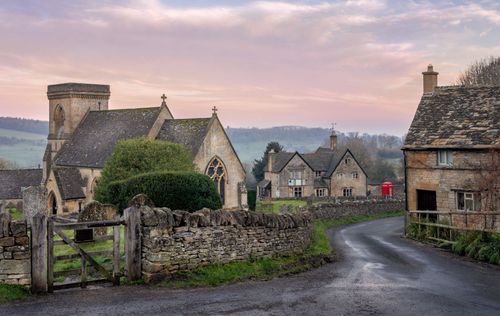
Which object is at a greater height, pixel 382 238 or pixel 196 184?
pixel 196 184

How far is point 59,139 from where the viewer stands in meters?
66.9

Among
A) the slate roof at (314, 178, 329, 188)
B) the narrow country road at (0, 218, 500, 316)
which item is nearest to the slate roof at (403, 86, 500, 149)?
the narrow country road at (0, 218, 500, 316)

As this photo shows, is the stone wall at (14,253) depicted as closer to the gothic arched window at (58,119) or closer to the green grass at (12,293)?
the green grass at (12,293)

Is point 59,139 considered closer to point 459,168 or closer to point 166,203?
point 166,203

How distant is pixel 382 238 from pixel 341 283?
1525cm

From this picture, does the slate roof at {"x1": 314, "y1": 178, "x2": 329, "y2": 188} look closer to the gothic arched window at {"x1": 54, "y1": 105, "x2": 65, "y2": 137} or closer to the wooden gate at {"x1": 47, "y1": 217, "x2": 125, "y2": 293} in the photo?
the gothic arched window at {"x1": 54, "y1": 105, "x2": 65, "y2": 137}

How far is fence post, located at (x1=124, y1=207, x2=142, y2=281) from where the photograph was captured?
13711 millimetres

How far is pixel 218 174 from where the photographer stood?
47031 millimetres

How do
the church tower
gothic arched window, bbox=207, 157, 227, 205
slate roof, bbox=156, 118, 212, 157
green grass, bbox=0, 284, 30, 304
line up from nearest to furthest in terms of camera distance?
1. green grass, bbox=0, 284, 30, 304
2. slate roof, bbox=156, 118, 212, 157
3. gothic arched window, bbox=207, 157, 227, 205
4. the church tower

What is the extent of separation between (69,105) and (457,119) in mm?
48887

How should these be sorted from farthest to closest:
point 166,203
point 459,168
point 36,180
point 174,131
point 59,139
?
point 36,180 → point 59,139 → point 174,131 → point 459,168 → point 166,203

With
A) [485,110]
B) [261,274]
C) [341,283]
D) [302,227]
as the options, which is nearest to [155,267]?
[261,274]

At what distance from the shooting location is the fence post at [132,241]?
13711mm

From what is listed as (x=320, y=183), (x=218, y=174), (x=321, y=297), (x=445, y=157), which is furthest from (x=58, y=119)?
(x=321, y=297)
